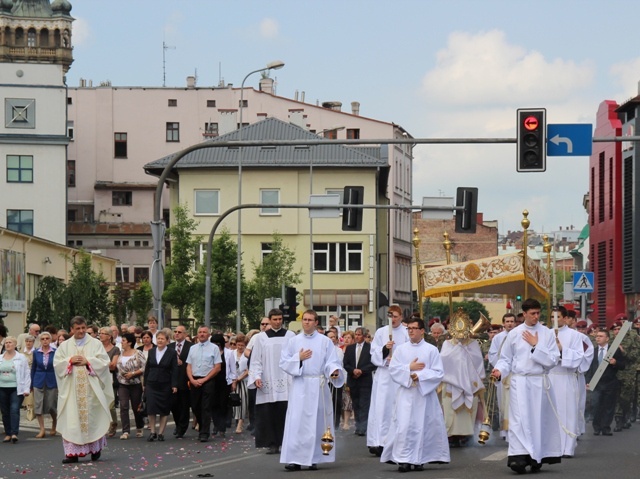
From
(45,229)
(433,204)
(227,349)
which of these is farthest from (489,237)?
(227,349)

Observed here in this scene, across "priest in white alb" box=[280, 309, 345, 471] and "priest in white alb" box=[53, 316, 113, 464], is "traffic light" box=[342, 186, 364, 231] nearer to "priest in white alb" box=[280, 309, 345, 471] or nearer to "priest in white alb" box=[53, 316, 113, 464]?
"priest in white alb" box=[53, 316, 113, 464]

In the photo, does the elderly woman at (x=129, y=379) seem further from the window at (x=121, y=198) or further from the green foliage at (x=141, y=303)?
the window at (x=121, y=198)

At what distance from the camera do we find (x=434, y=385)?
1788 centimetres

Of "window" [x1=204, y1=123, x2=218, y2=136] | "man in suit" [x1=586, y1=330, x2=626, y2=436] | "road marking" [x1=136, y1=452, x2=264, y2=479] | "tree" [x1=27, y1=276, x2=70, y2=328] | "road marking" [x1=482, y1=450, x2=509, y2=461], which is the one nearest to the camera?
"road marking" [x1=136, y1=452, x2=264, y2=479]

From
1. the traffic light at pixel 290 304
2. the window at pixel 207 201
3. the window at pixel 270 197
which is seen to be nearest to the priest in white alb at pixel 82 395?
the traffic light at pixel 290 304

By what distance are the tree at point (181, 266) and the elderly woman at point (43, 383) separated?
33.2 m

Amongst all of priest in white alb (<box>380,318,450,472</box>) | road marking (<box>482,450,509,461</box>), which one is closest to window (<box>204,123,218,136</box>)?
road marking (<box>482,450,509,461</box>)

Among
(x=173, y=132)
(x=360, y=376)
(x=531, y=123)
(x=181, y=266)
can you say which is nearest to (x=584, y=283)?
(x=360, y=376)

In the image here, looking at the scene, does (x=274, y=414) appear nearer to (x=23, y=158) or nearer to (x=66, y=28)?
(x=23, y=158)

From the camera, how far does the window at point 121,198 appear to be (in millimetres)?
95812

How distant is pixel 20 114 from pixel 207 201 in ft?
44.8

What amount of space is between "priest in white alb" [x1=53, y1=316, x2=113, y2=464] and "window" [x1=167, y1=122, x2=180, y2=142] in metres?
77.2

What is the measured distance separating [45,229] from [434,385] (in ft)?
222

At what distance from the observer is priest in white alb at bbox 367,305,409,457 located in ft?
64.9
